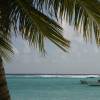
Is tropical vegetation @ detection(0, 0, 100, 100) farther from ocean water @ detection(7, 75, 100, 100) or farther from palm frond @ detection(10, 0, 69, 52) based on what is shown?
ocean water @ detection(7, 75, 100, 100)

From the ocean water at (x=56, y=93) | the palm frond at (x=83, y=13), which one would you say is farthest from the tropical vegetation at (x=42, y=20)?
the ocean water at (x=56, y=93)

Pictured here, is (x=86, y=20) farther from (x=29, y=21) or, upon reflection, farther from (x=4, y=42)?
(x=4, y=42)

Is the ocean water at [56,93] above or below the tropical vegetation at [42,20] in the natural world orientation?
below

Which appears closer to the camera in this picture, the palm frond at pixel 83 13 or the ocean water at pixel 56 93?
the palm frond at pixel 83 13

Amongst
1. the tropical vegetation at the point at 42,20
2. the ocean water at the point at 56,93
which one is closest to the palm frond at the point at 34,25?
the tropical vegetation at the point at 42,20

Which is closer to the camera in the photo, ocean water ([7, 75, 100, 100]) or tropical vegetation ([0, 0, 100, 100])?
tropical vegetation ([0, 0, 100, 100])

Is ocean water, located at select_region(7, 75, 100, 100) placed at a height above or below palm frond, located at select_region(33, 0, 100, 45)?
below

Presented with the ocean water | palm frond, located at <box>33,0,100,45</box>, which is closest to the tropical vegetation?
palm frond, located at <box>33,0,100,45</box>

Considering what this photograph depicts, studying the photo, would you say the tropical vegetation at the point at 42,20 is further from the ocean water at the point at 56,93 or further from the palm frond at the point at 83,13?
the ocean water at the point at 56,93

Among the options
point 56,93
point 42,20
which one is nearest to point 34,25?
point 42,20

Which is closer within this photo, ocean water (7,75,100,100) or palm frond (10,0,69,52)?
palm frond (10,0,69,52)

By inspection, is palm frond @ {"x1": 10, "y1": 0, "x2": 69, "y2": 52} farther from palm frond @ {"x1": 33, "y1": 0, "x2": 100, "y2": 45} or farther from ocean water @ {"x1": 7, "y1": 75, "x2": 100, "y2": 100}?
ocean water @ {"x1": 7, "y1": 75, "x2": 100, "y2": 100}

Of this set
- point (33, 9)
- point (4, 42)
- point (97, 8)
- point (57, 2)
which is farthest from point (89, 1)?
point (4, 42)

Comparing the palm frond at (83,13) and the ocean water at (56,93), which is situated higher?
the palm frond at (83,13)
